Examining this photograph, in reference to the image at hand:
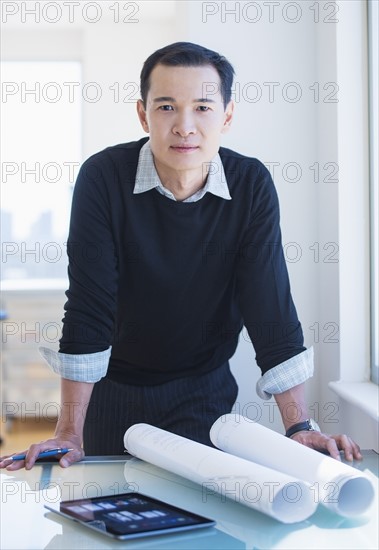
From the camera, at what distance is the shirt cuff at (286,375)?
5.30 ft

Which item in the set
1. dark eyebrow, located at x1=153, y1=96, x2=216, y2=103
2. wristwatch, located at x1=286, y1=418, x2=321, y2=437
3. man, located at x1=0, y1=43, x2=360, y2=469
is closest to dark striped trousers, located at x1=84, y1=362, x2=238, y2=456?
man, located at x1=0, y1=43, x2=360, y2=469

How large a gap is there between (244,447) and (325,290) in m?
0.98

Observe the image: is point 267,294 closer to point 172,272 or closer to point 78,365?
point 172,272

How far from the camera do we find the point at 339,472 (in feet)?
3.65

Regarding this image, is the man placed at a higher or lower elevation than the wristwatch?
higher

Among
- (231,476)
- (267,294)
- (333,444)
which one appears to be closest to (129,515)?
(231,476)

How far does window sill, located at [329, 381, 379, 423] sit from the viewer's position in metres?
1.80

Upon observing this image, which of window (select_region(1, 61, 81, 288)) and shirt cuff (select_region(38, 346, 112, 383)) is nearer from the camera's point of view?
shirt cuff (select_region(38, 346, 112, 383))

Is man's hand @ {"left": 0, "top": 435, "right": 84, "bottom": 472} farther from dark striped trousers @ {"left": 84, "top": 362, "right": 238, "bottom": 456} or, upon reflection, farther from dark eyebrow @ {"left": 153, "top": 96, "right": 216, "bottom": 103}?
dark eyebrow @ {"left": 153, "top": 96, "right": 216, "bottom": 103}

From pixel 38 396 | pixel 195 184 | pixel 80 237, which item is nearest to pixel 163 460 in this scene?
pixel 80 237

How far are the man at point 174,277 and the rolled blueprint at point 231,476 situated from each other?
0.26m

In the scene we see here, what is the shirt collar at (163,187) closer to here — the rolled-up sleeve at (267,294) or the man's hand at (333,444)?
the rolled-up sleeve at (267,294)

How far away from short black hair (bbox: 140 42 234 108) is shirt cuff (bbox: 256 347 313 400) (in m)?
0.58

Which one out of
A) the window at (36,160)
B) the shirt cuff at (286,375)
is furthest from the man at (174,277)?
the window at (36,160)
